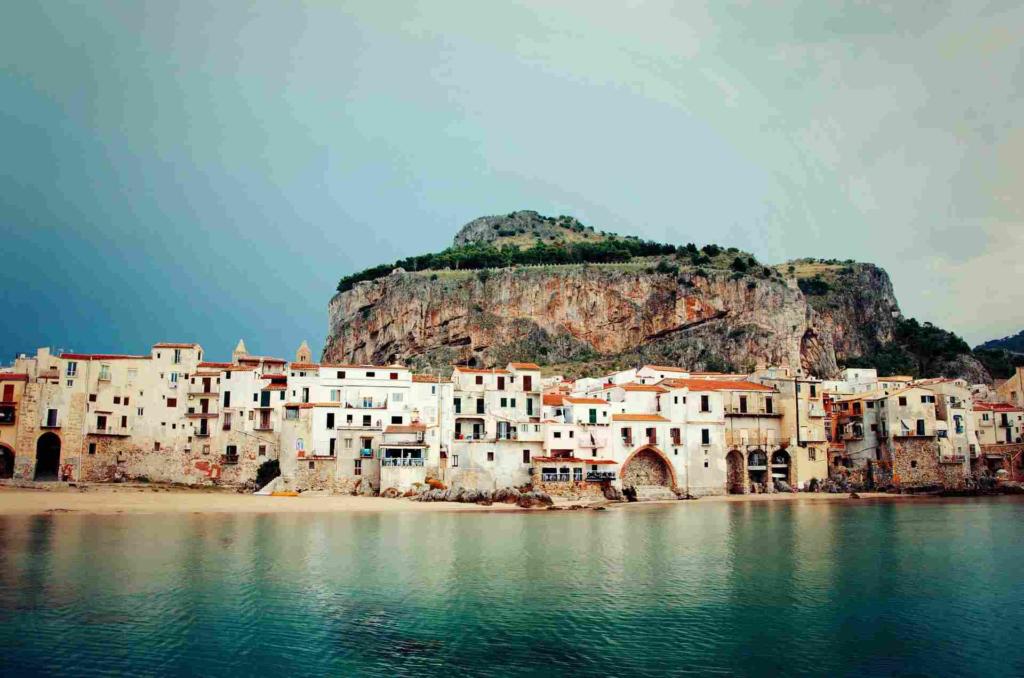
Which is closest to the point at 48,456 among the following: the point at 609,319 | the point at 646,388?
Answer: the point at 646,388

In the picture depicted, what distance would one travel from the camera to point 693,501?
63.9 meters

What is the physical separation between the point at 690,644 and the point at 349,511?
32.9 meters

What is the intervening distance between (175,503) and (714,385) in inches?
1666

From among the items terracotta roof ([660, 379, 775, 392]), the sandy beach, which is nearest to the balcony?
the sandy beach

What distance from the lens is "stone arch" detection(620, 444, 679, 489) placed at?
65.8 metres

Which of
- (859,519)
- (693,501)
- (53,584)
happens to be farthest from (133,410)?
(859,519)

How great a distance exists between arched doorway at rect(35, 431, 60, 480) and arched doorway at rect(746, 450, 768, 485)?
52.6 metres

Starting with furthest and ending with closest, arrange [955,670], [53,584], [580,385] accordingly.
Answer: [580,385]
[53,584]
[955,670]

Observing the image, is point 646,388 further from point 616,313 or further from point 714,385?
point 616,313

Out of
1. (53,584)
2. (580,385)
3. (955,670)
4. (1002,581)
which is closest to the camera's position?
(955,670)

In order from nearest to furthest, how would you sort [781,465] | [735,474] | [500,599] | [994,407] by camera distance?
[500,599]
[735,474]
[781,465]
[994,407]

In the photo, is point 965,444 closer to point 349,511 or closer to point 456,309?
point 349,511

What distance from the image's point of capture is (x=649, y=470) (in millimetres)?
66688

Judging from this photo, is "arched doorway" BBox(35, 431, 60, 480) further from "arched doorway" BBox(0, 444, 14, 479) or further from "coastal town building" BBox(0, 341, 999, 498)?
"arched doorway" BBox(0, 444, 14, 479)
